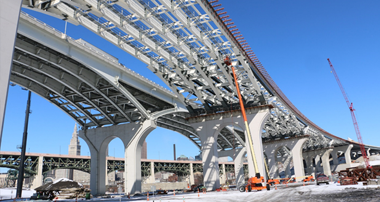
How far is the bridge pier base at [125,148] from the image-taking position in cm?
4194

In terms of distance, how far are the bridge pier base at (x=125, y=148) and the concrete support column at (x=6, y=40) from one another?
1319 inches

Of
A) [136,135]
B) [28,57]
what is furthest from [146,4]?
[136,135]

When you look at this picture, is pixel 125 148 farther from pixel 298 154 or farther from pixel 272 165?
pixel 298 154

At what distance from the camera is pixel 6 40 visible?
874 cm

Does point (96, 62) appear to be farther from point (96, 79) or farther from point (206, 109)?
point (206, 109)

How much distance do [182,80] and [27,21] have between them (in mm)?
17343

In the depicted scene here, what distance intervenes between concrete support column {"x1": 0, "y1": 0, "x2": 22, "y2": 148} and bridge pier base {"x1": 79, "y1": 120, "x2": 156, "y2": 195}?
110 feet

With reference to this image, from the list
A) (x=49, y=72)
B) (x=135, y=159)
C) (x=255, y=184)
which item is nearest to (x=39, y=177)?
(x=135, y=159)

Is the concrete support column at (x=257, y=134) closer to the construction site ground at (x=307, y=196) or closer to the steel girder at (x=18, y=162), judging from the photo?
the construction site ground at (x=307, y=196)

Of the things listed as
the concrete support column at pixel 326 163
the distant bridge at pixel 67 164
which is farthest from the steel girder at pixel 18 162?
the concrete support column at pixel 326 163

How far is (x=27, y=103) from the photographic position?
36938mm

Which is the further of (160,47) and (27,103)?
(27,103)

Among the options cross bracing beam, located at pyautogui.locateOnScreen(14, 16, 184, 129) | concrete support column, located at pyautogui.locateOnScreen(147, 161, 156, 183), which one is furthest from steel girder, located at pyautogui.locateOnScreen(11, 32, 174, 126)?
concrete support column, located at pyautogui.locateOnScreen(147, 161, 156, 183)

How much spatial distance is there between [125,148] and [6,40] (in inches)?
1422
